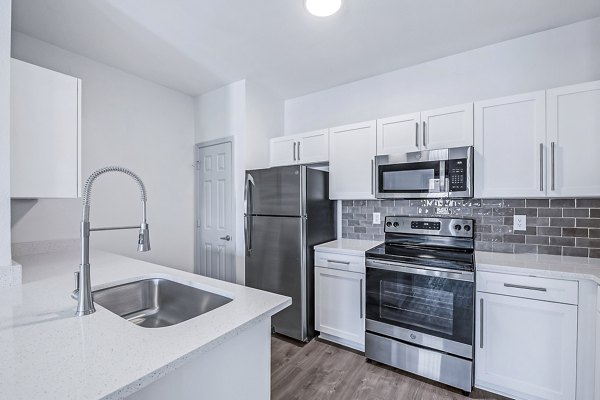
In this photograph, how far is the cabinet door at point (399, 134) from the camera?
7.84 feet

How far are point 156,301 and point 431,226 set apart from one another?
2238 millimetres

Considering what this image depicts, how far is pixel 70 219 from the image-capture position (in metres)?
2.47

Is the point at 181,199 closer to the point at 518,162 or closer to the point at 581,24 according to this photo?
the point at 518,162

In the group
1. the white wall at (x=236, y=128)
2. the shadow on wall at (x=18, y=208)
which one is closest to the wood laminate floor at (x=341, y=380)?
the white wall at (x=236, y=128)

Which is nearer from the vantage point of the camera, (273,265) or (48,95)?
(48,95)

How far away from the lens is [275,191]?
270 cm

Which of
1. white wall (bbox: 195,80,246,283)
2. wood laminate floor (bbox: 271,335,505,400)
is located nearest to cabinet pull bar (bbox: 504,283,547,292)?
wood laminate floor (bbox: 271,335,505,400)

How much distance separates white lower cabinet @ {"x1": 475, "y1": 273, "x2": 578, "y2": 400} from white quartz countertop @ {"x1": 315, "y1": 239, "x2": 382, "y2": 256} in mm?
→ 901

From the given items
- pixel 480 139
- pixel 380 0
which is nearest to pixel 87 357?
pixel 380 0

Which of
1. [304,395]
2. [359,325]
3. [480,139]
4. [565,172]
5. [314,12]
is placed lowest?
[304,395]

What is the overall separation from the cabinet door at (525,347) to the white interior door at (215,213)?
244 cm

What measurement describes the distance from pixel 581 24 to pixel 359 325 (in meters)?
2.94

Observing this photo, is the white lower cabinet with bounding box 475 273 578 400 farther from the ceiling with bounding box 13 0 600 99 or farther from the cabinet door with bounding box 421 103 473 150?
the ceiling with bounding box 13 0 600 99

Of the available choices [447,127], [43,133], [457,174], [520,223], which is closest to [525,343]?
[520,223]
